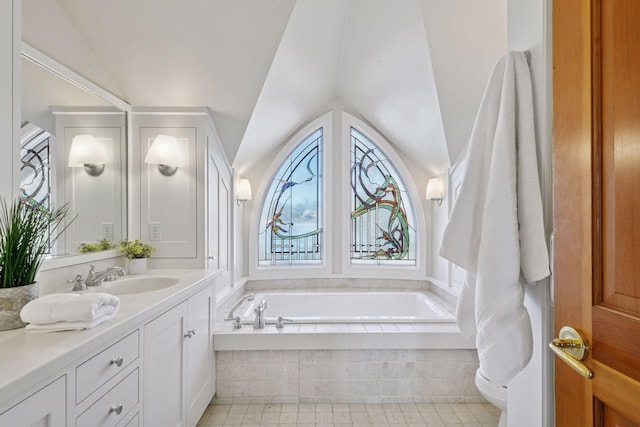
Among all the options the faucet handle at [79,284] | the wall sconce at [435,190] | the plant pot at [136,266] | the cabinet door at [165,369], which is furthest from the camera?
the wall sconce at [435,190]

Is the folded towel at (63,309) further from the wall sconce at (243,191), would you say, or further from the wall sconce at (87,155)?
the wall sconce at (243,191)

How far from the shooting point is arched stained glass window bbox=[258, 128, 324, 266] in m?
3.46

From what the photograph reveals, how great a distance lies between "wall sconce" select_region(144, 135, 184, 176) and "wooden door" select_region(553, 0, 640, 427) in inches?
85.0

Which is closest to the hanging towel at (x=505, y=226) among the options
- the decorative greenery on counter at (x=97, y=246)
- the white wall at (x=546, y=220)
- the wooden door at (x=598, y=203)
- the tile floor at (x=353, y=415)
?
the white wall at (x=546, y=220)

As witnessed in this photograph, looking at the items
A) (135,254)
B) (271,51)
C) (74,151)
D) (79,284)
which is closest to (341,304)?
(135,254)

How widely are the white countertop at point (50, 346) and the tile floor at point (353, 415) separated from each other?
1.09 meters

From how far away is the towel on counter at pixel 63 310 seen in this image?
101 centimetres

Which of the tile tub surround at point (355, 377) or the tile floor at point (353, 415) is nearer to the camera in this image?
the tile floor at point (353, 415)

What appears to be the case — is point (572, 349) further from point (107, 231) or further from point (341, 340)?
point (107, 231)

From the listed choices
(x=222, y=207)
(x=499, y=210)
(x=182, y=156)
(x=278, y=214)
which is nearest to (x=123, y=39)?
(x=182, y=156)

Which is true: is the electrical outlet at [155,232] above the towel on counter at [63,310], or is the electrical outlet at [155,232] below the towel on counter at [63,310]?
above

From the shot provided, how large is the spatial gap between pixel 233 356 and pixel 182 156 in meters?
1.45

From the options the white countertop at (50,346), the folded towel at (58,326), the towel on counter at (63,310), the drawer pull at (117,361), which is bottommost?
the drawer pull at (117,361)

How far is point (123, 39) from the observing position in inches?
76.7
